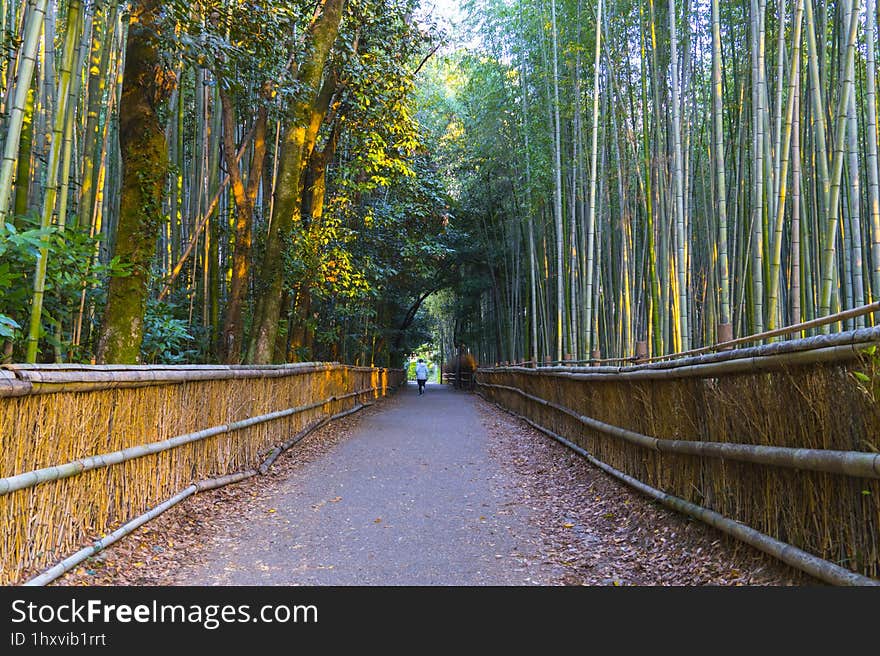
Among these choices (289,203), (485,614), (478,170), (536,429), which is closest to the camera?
(485,614)

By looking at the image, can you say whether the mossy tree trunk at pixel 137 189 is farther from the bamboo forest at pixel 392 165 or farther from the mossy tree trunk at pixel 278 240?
the mossy tree trunk at pixel 278 240

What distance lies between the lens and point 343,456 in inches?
246

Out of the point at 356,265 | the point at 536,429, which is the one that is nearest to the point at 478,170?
the point at 356,265

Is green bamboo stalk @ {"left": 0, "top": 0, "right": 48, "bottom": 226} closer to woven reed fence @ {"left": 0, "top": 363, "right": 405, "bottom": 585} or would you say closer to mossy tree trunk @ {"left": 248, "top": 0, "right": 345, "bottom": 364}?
woven reed fence @ {"left": 0, "top": 363, "right": 405, "bottom": 585}

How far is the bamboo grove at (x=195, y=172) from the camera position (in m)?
3.52

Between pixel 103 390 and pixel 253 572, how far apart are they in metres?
1.05

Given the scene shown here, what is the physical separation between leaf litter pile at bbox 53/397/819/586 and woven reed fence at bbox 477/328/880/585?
0.37 feet

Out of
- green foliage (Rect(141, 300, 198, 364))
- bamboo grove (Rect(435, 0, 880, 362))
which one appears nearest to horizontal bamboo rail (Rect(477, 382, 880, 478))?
bamboo grove (Rect(435, 0, 880, 362))

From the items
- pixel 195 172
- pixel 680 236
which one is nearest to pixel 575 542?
pixel 680 236

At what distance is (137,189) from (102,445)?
171 cm

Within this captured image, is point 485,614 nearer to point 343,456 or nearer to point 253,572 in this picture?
point 253,572

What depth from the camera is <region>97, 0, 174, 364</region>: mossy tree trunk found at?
3.83 m

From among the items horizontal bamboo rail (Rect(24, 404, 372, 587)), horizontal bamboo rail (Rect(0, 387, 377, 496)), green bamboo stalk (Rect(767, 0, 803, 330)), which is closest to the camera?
horizontal bamboo rail (Rect(0, 387, 377, 496))

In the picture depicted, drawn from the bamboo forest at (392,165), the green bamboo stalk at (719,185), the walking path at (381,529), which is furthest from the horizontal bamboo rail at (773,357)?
the walking path at (381,529)
